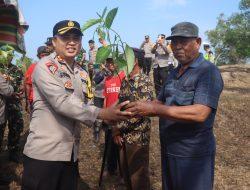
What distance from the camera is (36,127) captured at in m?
3.30

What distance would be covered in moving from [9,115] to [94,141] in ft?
7.24

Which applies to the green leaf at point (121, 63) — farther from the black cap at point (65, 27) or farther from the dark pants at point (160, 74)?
the dark pants at point (160, 74)

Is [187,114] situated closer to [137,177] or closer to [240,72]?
[137,177]

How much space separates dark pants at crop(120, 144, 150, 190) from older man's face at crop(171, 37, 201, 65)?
68.3 inches

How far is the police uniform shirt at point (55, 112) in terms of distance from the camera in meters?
3.21

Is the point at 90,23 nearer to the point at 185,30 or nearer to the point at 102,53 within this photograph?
the point at 102,53

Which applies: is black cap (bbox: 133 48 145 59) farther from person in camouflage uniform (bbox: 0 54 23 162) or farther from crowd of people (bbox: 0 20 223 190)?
person in camouflage uniform (bbox: 0 54 23 162)

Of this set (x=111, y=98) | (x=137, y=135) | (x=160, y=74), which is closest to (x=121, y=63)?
(x=137, y=135)

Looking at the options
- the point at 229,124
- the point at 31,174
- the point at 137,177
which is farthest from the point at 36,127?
the point at 229,124

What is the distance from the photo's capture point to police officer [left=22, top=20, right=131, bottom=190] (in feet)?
10.6

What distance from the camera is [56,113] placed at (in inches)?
130

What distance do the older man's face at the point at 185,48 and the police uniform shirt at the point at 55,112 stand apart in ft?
2.72

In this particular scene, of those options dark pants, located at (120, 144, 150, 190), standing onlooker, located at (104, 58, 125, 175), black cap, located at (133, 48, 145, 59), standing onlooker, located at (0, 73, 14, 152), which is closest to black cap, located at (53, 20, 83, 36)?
black cap, located at (133, 48, 145, 59)

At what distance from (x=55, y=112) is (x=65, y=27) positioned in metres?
0.71
